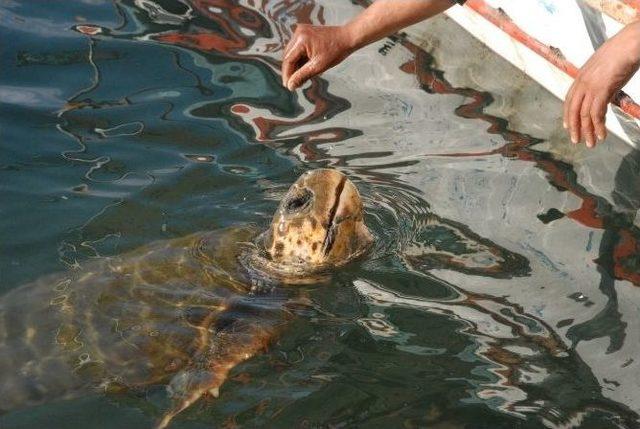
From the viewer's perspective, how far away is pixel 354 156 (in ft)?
18.7

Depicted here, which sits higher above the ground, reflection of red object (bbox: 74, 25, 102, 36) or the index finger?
the index finger

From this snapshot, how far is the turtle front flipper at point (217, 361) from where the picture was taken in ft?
12.6

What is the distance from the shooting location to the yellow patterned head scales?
4.52 meters

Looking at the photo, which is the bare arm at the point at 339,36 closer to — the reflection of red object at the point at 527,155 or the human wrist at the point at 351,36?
the human wrist at the point at 351,36

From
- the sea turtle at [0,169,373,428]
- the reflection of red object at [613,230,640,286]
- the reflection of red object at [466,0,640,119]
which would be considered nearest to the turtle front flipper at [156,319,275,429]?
the sea turtle at [0,169,373,428]

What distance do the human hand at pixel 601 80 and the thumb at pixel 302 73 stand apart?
1147 mm

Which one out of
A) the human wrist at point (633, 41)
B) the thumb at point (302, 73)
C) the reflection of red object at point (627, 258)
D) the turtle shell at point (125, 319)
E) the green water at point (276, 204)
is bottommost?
the turtle shell at point (125, 319)

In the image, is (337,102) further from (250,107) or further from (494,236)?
(494,236)

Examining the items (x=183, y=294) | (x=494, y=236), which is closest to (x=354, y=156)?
(x=494, y=236)

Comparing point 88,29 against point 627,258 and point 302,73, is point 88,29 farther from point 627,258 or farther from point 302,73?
point 627,258

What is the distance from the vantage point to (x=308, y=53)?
4535mm

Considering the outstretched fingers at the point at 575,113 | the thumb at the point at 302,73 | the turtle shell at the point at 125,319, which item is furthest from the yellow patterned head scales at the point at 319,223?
the outstretched fingers at the point at 575,113

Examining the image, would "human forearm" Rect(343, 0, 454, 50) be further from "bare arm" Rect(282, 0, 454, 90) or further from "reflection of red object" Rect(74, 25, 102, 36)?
"reflection of red object" Rect(74, 25, 102, 36)

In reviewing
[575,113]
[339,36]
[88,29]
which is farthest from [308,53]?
[88,29]
